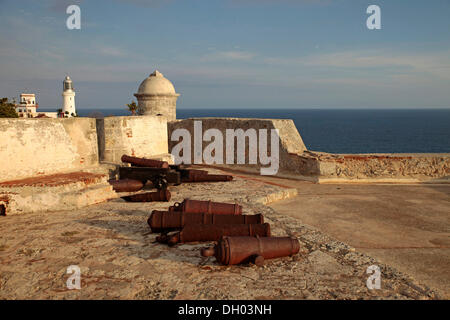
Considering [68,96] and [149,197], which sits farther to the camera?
[68,96]

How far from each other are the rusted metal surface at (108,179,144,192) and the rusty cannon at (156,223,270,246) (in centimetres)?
377

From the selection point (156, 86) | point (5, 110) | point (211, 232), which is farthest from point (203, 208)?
point (5, 110)

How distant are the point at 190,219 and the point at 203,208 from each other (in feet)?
1.52

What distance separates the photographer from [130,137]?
997cm

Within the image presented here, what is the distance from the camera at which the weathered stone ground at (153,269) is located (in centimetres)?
322

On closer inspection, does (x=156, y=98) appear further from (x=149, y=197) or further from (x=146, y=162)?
(x=149, y=197)

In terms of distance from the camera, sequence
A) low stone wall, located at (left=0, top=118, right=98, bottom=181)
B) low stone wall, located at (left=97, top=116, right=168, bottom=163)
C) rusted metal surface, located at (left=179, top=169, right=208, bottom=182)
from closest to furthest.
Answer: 1. low stone wall, located at (left=0, top=118, right=98, bottom=181)
2. rusted metal surface, located at (left=179, top=169, right=208, bottom=182)
3. low stone wall, located at (left=97, top=116, right=168, bottom=163)

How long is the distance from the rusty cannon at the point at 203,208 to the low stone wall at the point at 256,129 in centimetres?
636

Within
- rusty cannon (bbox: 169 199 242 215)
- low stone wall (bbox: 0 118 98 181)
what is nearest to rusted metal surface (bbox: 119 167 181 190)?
low stone wall (bbox: 0 118 98 181)

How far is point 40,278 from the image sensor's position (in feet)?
11.5

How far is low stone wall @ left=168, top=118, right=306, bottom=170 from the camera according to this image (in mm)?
11203

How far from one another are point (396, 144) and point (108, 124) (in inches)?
2516

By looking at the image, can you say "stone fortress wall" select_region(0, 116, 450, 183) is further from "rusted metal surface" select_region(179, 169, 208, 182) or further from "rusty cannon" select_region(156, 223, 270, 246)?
"rusty cannon" select_region(156, 223, 270, 246)
